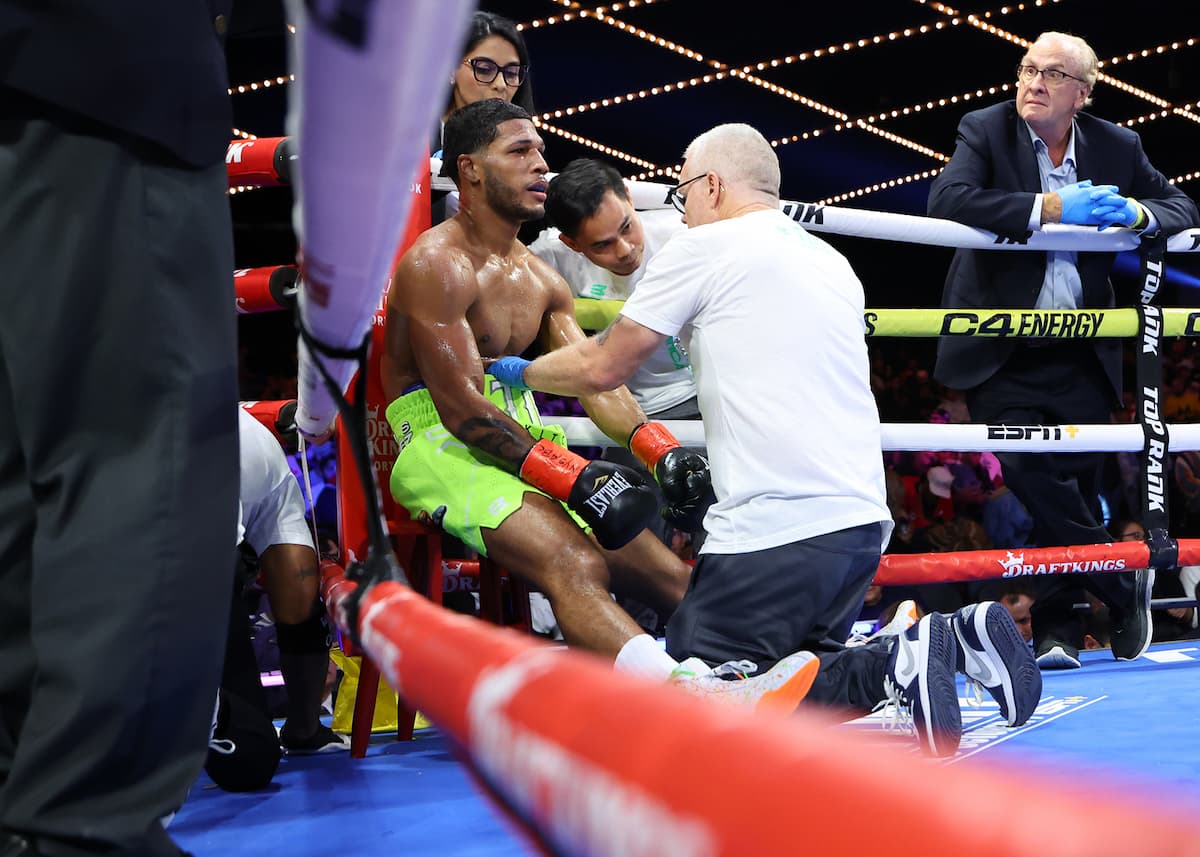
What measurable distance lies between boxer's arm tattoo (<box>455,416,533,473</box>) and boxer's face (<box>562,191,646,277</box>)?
2.25 feet

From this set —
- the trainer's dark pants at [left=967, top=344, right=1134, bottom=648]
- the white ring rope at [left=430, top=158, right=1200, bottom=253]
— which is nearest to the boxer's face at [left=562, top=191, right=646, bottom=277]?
the white ring rope at [left=430, top=158, right=1200, bottom=253]

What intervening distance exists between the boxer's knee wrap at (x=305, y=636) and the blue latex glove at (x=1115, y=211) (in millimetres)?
1946

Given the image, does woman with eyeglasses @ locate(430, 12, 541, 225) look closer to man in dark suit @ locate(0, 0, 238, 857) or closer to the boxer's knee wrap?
the boxer's knee wrap

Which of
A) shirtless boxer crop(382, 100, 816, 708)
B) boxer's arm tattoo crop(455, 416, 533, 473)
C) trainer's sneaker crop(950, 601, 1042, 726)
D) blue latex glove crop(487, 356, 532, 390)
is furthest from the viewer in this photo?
blue latex glove crop(487, 356, 532, 390)

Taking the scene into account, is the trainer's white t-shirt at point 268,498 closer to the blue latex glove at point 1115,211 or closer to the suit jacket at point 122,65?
the suit jacket at point 122,65

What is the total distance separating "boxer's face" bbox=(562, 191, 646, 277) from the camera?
2520 millimetres

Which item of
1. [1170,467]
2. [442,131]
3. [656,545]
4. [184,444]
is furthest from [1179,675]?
[1170,467]

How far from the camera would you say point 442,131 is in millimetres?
2393

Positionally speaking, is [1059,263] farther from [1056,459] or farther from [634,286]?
[634,286]

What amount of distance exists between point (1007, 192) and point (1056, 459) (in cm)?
65

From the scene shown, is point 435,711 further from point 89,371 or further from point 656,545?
point 656,545

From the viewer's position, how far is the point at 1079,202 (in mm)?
2672

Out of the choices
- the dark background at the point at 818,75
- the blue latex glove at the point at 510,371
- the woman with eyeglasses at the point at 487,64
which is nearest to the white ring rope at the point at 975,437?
the blue latex glove at the point at 510,371

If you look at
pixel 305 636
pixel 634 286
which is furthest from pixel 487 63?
pixel 305 636
